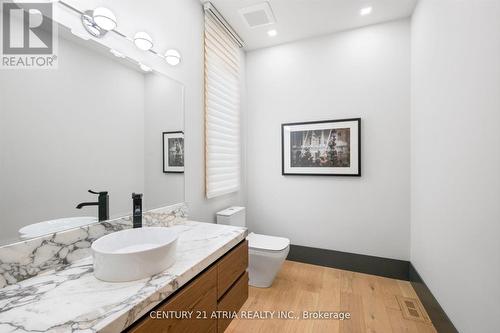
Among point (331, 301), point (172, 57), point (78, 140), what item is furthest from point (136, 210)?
point (331, 301)

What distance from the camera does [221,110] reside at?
241cm

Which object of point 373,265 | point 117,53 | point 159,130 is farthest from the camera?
point 373,265

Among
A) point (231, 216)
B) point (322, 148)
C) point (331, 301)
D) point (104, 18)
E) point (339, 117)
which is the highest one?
point (104, 18)

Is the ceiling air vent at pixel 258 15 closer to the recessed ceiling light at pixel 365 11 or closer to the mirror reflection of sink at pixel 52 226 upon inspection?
the recessed ceiling light at pixel 365 11

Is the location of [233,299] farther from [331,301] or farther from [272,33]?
[272,33]

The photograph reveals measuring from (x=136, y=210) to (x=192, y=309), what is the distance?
71cm

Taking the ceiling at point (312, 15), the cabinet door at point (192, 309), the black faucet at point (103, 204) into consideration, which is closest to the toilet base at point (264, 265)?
the cabinet door at point (192, 309)

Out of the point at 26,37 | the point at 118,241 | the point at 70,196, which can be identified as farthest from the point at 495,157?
the point at 26,37

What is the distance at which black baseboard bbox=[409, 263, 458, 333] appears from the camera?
1425 millimetres

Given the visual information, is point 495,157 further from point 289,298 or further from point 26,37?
point 26,37

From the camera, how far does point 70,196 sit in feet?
3.64

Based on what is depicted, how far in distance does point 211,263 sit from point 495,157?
151 cm

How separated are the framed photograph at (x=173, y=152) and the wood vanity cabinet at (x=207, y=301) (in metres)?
0.81

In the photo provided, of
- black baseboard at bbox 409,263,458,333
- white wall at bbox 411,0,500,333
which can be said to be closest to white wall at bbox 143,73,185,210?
white wall at bbox 411,0,500,333
